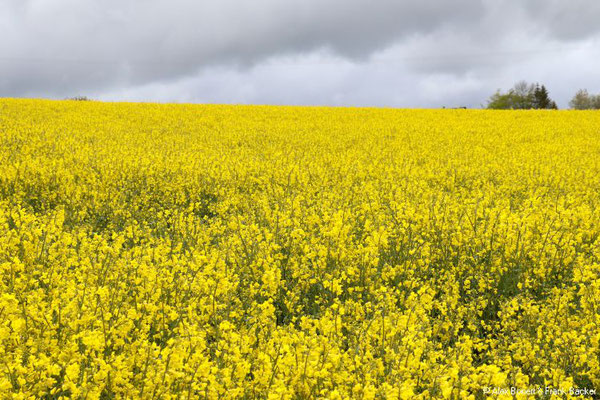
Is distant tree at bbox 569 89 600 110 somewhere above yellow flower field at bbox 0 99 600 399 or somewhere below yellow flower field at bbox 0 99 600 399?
above

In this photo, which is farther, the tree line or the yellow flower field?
the tree line

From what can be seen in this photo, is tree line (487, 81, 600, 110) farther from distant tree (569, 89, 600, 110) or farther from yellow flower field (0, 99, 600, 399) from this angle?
yellow flower field (0, 99, 600, 399)

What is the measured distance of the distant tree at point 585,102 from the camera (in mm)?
82688

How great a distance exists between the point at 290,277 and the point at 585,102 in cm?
9680

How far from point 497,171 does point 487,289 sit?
23.9 feet

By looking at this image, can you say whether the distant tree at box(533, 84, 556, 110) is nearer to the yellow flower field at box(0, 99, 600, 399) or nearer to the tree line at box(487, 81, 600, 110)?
the tree line at box(487, 81, 600, 110)

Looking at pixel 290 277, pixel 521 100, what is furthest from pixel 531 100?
pixel 290 277

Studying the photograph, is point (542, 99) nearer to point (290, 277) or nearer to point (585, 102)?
point (585, 102)

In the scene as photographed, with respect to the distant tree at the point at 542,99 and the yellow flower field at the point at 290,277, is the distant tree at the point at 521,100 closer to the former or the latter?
the distant tree at the point at 542,99

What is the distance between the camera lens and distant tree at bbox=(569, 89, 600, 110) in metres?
82.7

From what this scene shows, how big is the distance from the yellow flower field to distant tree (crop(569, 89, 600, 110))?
8448 centimetres

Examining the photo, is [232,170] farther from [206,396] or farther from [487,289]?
[206,396]

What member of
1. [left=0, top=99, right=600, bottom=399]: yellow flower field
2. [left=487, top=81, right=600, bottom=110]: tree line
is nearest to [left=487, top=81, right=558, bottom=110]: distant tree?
[left=487, top=81, right=600, bottom=110]: tree line

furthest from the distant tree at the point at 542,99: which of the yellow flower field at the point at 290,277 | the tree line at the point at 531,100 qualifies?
the yellow flower field at the point at 290,277
